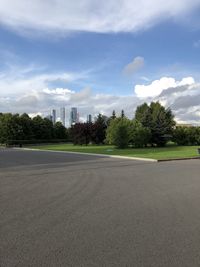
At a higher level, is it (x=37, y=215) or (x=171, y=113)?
(x=171, y=113)

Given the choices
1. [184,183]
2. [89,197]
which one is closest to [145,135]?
[184,183]

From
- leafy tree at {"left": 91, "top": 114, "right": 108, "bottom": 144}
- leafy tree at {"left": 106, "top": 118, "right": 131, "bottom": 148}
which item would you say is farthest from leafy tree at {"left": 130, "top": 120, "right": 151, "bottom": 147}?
leafy tree at {"left": 91, "top": 114, "right": 108, "bottom": 144}

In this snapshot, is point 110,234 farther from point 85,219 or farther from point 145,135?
point 145,135

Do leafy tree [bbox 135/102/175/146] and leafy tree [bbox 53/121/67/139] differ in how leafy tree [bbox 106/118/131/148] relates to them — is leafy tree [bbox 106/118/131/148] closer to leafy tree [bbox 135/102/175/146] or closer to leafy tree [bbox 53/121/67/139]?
leafy tree [bbox 135/102/175/146]

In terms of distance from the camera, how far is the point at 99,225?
24.2 feet

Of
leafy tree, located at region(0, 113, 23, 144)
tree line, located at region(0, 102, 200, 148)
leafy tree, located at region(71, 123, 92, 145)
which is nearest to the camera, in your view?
tree line, located at region(0, 102, 200, 148)

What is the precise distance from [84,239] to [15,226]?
1.61 metres

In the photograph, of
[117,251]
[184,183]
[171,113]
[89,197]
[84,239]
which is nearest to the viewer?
[117,251]

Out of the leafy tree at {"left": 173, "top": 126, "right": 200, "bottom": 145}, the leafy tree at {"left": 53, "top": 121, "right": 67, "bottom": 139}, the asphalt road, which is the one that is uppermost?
the leafy tree at {"left": 53, "top": 121, "right": 67, "bottom": 139}

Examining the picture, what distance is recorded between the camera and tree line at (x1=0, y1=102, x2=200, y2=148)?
5354 centimetres

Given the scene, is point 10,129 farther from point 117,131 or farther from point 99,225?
point 99,225

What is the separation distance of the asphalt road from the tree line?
3978 cm

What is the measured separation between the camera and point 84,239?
637 centimetres

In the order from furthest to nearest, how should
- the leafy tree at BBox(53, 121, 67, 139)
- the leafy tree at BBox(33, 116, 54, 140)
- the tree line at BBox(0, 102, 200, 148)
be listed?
the leafy tree at BBox(53, 121, 67, 139)
the leafy tree at BBox(33, 116, 54, 140)
the tree line at BBox(0, 102, 200, 148)
